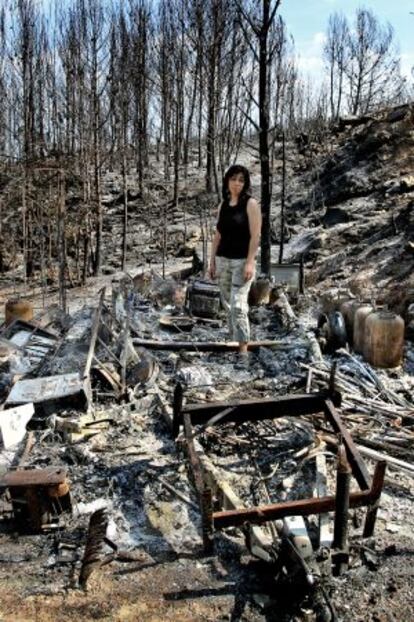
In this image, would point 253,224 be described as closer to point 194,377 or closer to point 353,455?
point 194,377

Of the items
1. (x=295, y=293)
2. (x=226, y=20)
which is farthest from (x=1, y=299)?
(x=226, y=20)

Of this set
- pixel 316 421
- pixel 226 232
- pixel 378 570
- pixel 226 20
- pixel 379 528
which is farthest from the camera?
pixel 226 20

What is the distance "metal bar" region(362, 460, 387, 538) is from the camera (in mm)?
3094

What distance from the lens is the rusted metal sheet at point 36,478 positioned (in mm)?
3424

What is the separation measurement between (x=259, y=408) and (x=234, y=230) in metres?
2.28

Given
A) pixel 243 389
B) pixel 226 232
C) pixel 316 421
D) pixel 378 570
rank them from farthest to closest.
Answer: pixel 226 232
pixel 243 389
pixel 316 421
pixel 378 570

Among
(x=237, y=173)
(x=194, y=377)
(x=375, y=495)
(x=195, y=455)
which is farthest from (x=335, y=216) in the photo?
(x=375, y=495)

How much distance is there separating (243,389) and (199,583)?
264cm

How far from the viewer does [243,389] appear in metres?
5.54

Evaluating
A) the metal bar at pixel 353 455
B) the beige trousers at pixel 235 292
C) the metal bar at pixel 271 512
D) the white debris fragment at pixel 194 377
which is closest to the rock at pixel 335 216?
the beige trousers at pixel 235 292

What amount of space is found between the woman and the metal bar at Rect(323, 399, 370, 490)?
2134 mm

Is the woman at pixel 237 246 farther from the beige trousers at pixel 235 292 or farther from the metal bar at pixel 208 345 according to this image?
the metal bar at pixel 208 345

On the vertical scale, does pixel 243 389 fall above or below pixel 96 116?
below

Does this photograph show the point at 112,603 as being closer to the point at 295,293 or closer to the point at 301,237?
the point at 295,293
